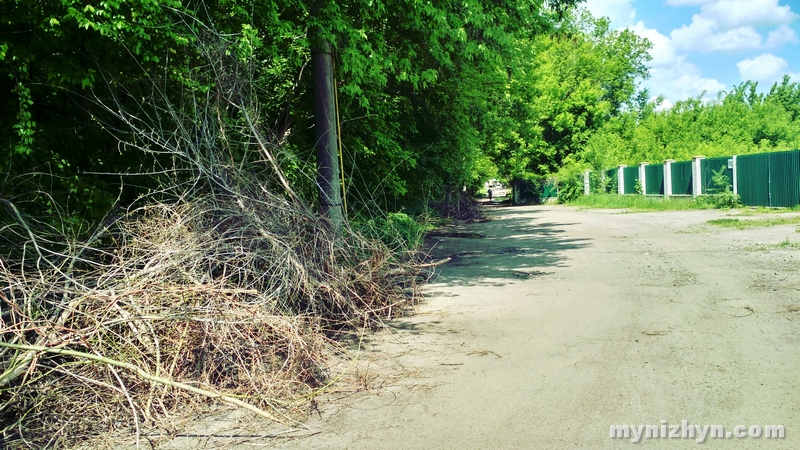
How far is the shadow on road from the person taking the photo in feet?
39.2

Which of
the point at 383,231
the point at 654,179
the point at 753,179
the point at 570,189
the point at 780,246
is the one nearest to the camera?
the point at 383,231

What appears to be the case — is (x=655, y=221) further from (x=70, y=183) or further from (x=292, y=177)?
(x=70, y=183)

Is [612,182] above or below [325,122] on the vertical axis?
below

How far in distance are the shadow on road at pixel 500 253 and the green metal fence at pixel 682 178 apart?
43.0ft

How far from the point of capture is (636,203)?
1382 inches

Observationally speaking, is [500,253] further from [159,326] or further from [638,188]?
[638,188]

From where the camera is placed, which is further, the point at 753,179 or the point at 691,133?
the point at 691,133

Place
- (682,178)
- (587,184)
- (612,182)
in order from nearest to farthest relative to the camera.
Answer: (682,178) → (612,182) → (587,184)

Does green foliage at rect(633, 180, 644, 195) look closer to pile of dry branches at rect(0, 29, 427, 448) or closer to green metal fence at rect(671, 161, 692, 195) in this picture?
green metal fence at rect(671, 161, 692, 195)

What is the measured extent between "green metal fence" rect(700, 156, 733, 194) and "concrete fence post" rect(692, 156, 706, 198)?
124 mm

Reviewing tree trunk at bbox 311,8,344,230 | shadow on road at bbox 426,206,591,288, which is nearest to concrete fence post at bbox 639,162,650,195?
shadow on road at bbox 426,206,591,288

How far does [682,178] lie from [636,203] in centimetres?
259

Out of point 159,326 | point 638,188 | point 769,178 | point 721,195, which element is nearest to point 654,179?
point 638,188

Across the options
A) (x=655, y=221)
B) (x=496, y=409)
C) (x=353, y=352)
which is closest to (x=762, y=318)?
(x=496, y=409)
